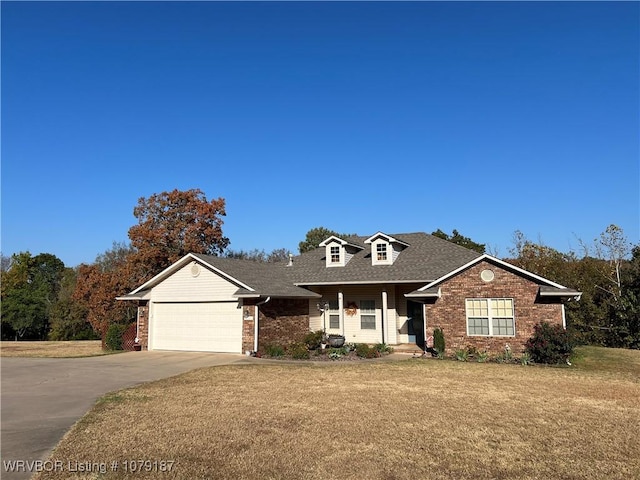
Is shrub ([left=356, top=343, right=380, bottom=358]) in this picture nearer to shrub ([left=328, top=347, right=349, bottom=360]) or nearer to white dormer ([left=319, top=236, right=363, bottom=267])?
shrub ([left=328, top=347, right=349, bottom=360])

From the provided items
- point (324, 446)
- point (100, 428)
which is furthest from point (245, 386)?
point (324, 446)

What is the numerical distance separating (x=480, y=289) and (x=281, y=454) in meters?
13.5

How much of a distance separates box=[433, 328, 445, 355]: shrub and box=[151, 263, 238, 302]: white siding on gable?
28.9 feet

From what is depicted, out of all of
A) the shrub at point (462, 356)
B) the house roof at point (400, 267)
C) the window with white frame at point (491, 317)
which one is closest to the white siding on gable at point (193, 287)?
the house roof at point (400, 267)

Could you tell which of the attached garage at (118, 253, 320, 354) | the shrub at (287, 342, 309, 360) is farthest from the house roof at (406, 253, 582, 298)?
the attached garage at (118, 253, 320, 354)

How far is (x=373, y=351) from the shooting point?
17.7m

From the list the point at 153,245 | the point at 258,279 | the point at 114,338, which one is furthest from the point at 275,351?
the point at 153,245

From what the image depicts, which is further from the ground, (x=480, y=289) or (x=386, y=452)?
(x=480, y=289)

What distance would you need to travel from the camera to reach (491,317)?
1756 cm

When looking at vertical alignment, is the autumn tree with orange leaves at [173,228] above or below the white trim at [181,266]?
above

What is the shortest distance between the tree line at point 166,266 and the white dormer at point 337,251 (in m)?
12.5

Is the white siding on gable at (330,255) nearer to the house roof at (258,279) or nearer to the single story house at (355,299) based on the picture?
the single story house at (355,299)

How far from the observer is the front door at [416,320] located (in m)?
21.8

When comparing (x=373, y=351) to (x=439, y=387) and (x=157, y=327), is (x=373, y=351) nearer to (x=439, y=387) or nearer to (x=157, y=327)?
(x=439, y=387)
